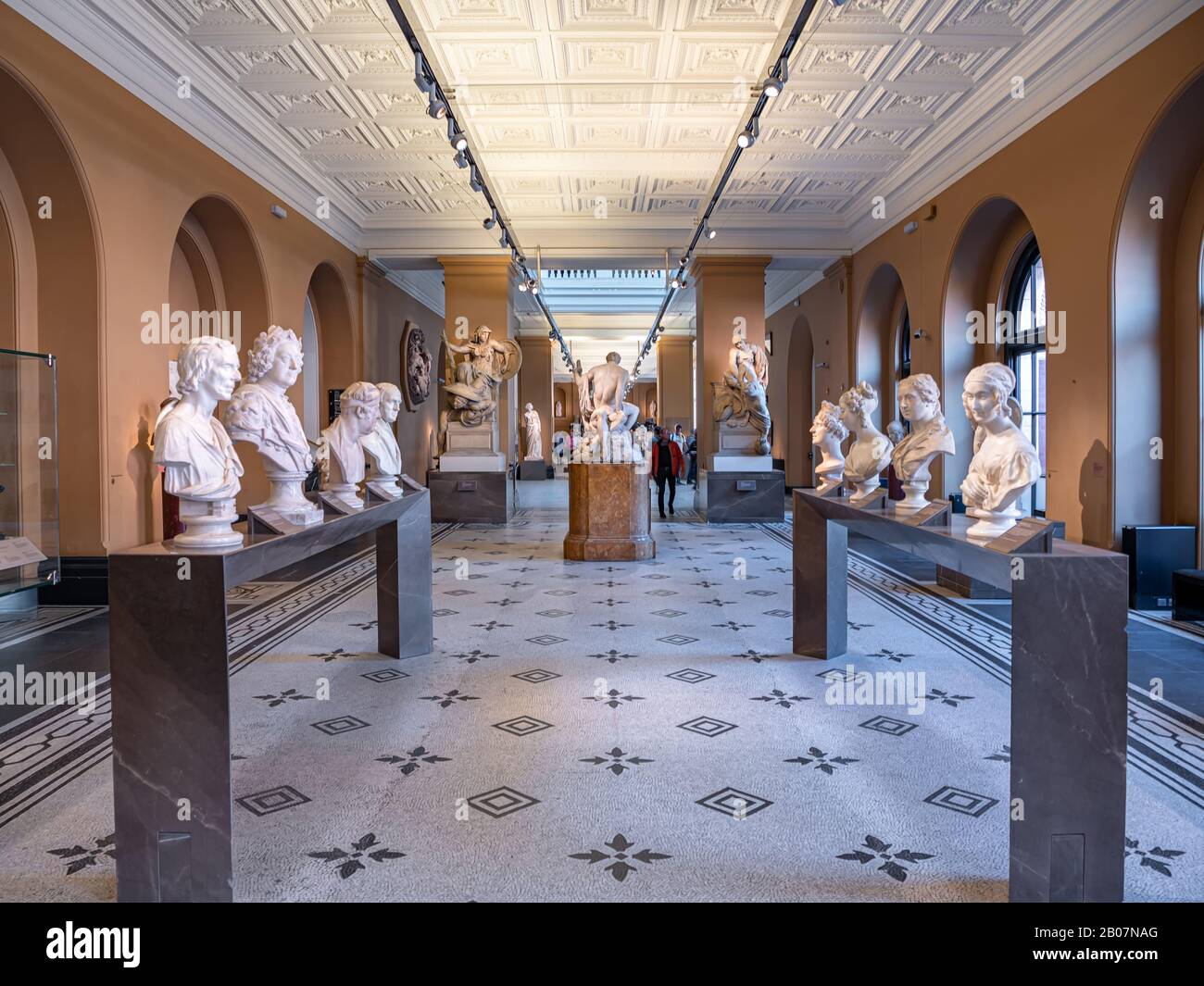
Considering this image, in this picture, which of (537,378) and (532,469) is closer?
(532,469)

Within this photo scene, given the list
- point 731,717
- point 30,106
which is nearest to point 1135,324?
point 731,717

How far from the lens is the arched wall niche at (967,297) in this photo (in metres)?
9.51

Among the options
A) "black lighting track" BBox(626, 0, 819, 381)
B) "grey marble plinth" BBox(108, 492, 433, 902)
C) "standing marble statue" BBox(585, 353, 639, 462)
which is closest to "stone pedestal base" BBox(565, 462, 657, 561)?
"standing marble statue" BBox(585, 353, 639, 462)

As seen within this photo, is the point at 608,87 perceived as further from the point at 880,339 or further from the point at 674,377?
the point at 674,377

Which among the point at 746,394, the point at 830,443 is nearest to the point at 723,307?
the point at 746,394

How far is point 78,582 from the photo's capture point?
6676 millimetres

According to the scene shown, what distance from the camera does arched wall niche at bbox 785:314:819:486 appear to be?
59.5ft

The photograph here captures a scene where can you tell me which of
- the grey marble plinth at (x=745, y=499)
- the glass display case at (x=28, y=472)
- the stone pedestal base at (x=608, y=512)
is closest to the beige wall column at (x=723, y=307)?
the grey marble plinth at (x=745, y=499)

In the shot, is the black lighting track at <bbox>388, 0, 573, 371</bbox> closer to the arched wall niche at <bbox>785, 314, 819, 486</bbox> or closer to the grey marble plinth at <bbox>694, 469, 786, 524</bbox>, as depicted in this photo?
the grey marble plinth at <bbox>694, 469, 786, 524</bbox>

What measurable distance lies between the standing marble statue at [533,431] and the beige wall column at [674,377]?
14.1 feet

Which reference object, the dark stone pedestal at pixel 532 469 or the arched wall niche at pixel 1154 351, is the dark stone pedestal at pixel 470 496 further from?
the dark stone pedestal at pixel 532 469

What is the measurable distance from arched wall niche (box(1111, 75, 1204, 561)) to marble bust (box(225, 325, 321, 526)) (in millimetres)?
6492

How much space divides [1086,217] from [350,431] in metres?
6.61

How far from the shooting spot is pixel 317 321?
13.5 m
